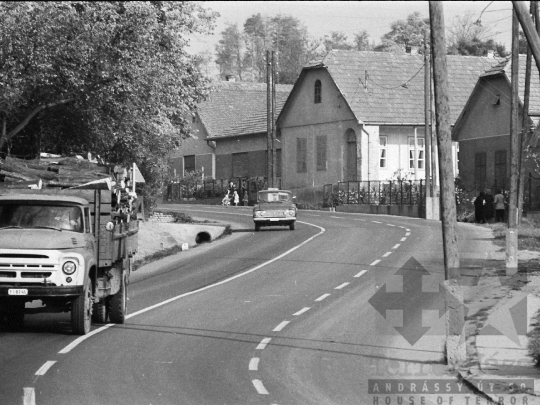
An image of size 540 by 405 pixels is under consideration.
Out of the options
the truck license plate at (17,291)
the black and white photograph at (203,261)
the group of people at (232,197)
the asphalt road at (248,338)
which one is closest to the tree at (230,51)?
the group of people at (232,197)

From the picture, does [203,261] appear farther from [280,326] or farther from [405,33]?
[405,33]

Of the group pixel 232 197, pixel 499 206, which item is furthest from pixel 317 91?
pixel 499 206

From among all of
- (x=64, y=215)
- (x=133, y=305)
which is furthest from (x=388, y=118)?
(x=64, y=215)

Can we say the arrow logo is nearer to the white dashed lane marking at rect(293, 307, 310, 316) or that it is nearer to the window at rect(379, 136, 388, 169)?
the white dashed lane marking at rect(293, 307, 310, 316)

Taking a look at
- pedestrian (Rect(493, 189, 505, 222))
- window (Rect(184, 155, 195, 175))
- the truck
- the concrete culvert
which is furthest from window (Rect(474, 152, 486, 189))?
the truck

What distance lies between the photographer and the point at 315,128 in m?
78.0

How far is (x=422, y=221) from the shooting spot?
179 ft

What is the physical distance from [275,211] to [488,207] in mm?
11457

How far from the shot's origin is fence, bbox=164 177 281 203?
271 feet

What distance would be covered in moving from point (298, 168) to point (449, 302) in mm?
63375

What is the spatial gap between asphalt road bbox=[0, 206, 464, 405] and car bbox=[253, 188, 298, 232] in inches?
446

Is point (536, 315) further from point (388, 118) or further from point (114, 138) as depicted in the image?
point (388, 118)

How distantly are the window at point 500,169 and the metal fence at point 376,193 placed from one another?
4226mm

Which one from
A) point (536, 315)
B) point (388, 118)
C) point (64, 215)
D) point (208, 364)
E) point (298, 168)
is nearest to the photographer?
point (208, 364)
